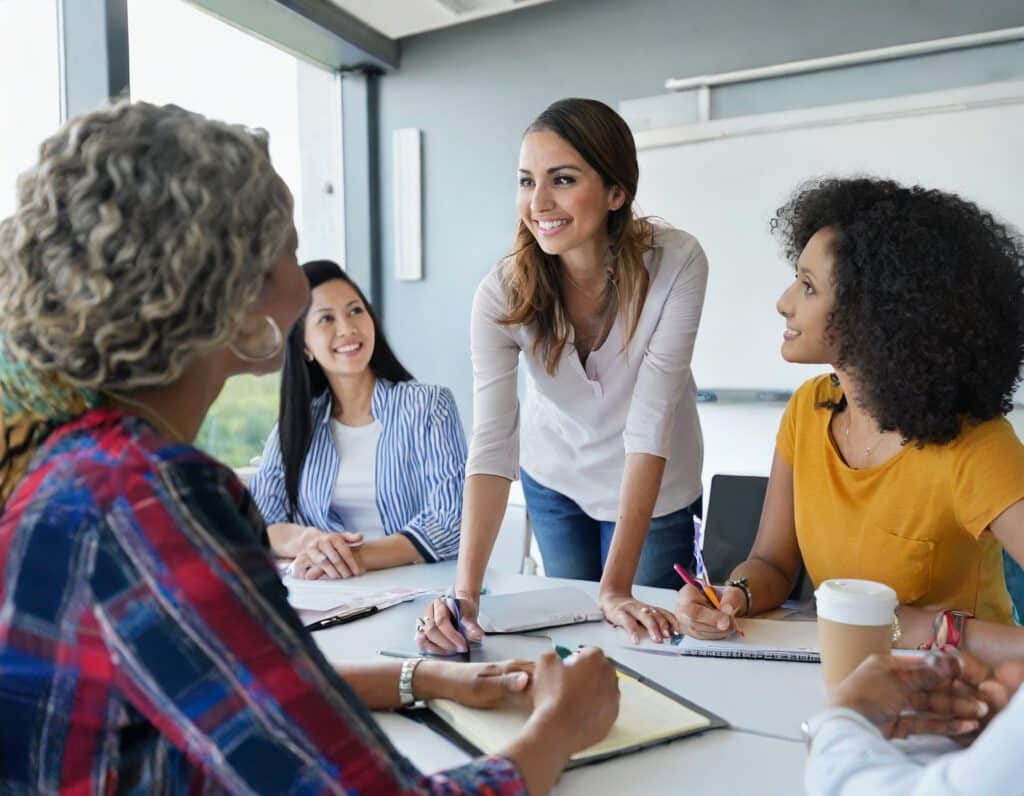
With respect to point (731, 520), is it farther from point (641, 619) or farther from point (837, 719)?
point (837, 719)

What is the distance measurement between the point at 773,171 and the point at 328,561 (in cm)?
221

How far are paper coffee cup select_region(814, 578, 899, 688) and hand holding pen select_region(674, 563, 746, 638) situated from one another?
0.23m

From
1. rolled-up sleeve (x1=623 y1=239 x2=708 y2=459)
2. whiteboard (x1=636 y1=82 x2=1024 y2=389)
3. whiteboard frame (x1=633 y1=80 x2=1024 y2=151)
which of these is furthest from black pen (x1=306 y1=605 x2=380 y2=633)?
whiteboard frame (x1=633 y1=80 x2=1024 y2=151)

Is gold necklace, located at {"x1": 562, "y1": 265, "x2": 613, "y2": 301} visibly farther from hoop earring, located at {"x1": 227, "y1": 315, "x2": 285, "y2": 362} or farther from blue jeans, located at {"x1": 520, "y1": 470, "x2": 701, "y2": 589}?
hoop earring, located at {"x1": 227, "y1": 315, "x2": 285, "y2": 362}

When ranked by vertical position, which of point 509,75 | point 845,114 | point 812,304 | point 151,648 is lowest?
point 151,648

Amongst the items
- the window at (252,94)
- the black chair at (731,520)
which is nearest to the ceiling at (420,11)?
the window at (252,94)

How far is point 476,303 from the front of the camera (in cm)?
183

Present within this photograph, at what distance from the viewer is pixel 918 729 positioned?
0.89m

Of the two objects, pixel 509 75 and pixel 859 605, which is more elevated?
pixel 509 75

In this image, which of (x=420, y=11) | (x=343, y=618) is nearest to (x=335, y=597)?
(x=343, y=618)

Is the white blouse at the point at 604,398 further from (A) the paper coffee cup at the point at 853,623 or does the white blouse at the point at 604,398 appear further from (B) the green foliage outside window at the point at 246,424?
(B) the green foliage outside window at the point at 246,424

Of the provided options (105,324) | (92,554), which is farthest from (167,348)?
(92,554)

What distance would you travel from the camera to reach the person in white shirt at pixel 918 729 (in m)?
0.61

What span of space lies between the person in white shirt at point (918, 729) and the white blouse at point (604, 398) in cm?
82
